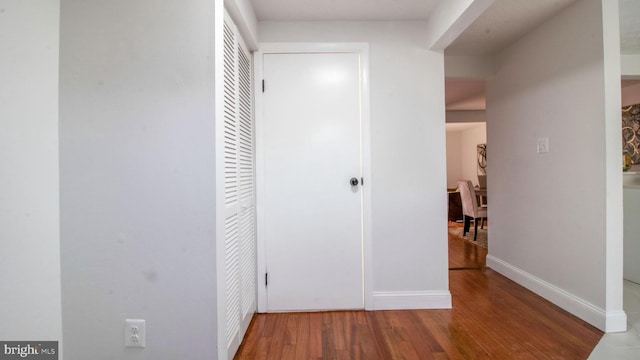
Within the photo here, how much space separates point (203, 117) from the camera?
1.24m

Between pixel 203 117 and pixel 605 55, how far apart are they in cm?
245

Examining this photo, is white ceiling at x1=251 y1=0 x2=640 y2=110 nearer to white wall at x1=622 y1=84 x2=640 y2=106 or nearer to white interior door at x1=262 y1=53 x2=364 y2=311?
white interior door at x1=262 y1=53 x2=364 y2=311

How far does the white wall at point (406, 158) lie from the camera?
2.20 metres

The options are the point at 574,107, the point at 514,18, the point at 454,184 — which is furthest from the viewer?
the point at 454,184

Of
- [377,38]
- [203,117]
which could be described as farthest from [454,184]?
[203,117]

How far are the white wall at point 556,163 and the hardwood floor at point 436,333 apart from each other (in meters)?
0.29

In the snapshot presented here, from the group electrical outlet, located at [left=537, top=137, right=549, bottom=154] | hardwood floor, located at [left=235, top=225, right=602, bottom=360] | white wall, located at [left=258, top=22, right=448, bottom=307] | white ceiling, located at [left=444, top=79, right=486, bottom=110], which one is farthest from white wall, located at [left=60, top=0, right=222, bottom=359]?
white ceiling, located at [left=444, top=79, right=486, bottom=110]

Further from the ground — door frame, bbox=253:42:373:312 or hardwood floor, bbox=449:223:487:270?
door frame, bbox=253:42:373:312

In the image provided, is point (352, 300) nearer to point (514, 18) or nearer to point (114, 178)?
point (114, 178)

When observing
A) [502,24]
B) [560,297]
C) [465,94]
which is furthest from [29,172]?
[465,94]

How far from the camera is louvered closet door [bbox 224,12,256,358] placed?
5.00 feet

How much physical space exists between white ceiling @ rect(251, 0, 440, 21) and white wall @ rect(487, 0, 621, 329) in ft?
3.61

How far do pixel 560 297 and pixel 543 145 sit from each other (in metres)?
1.20

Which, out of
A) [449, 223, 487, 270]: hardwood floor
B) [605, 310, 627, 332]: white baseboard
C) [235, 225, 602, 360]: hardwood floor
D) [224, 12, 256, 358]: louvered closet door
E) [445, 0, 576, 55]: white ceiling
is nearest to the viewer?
[224, 12, 256, 358]: louvered closet door
